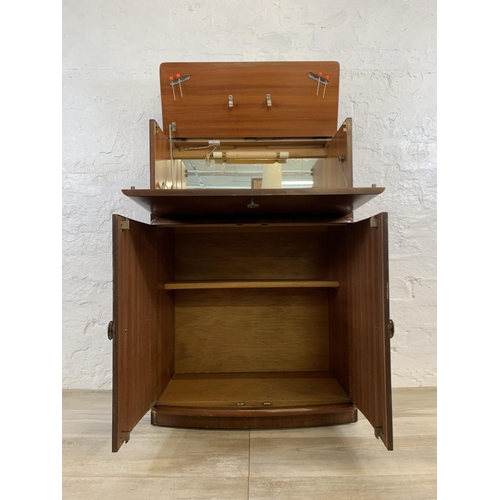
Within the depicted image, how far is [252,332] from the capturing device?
155 centimetres

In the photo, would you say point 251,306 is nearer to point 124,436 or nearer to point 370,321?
point 370,321

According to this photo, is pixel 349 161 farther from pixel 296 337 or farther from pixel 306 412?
pixel 306 412

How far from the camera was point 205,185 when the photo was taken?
4.65 feet

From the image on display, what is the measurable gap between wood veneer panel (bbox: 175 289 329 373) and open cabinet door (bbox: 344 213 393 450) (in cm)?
32

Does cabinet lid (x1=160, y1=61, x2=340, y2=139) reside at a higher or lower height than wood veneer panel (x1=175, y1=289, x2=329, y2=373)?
higher

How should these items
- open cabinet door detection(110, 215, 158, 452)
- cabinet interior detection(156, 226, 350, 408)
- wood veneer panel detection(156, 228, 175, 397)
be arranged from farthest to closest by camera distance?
1. cabinet interior detection(156, 226, 350, 408)
2. wood veneer panel detection(156, 228, 175, 397)
3. open cabinet door detection(110, 215, 158, 452)

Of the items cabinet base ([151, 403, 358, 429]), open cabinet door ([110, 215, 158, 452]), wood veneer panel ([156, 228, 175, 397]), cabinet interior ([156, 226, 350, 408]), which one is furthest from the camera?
cabinet interior ([156, 226, 350, 408])

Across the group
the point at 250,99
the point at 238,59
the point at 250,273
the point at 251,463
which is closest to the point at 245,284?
the point at 250,273

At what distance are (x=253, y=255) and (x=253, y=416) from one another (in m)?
0.66

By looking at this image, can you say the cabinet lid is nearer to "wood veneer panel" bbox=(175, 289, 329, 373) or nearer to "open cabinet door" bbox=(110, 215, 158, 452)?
"open cabinet door" bbox=(110, 215, 158, 452)

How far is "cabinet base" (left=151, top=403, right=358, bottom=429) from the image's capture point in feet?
3.92

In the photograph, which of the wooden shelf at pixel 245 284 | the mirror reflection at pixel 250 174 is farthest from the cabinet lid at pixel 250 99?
the wooden shelf at pixel 245 284

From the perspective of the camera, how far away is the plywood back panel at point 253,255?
1546 millimetres

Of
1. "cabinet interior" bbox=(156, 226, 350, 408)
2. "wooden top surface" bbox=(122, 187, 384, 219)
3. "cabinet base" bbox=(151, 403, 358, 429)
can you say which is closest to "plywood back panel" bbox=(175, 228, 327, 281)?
"cabinet interior" bbox=(156, 226, 350, 408)
